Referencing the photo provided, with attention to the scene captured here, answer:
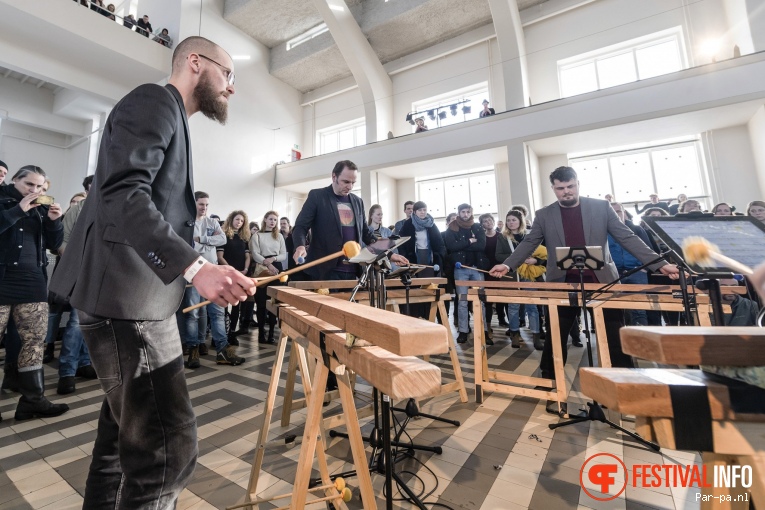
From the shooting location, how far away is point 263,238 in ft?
15.9

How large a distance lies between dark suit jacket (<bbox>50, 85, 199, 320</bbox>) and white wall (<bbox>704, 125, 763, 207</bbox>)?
10.1 m

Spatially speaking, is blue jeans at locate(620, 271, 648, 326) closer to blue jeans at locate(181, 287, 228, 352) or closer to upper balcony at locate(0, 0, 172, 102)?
blue jeans at locate(181, 287, 228, 352)

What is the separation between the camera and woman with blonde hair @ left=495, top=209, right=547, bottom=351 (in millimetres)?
4090

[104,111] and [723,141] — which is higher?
[104,111]

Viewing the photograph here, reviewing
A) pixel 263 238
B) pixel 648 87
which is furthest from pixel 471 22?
pixel 263 238

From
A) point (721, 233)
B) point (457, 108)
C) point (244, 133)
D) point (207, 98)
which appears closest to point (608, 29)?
point (457, 108)

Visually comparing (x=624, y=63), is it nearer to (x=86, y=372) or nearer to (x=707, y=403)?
(x=707, y=403)

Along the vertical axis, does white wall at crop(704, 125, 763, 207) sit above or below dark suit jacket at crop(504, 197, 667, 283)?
above

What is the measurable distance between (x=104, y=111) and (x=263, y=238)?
28.2 ft

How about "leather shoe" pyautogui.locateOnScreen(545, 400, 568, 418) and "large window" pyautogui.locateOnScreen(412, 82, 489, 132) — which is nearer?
"leather shoe" pyautogui.locateOnScreen(545, 400, 568, 418)

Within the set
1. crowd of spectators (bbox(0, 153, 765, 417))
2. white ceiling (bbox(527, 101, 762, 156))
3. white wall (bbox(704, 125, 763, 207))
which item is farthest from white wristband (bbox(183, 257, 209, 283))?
white wall (bbox(704, 125, 763, 207))

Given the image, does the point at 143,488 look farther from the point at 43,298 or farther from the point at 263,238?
the point at 263,238

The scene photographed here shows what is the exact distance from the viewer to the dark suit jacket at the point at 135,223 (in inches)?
32.6

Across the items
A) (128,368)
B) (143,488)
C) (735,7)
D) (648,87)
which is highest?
(735,7)
